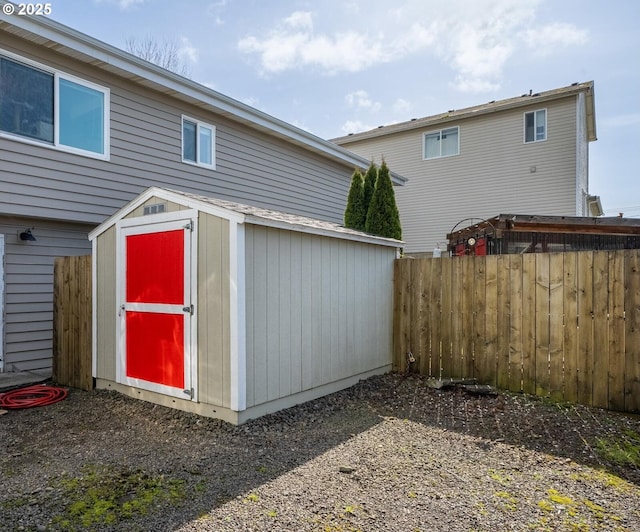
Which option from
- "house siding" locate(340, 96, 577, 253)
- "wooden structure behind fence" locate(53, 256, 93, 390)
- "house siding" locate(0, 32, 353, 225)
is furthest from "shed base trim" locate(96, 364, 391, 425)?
"house siding" locate(340, 96, 577, 253)

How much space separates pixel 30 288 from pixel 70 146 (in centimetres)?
207

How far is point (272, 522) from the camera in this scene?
2393mm

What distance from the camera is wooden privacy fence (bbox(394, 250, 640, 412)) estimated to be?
4.32m

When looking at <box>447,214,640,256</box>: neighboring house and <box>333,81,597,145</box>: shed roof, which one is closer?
<box>447,214,640,256</box>: neighboring house

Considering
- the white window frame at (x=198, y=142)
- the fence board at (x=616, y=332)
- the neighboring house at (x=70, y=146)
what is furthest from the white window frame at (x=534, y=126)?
the fence board at (x=616, y=332)

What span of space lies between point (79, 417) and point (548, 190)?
12701mm

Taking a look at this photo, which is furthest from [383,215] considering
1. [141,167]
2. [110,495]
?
[110,495]

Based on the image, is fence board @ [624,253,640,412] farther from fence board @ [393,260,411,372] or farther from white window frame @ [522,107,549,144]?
white window frame @ [522,107,549,144]

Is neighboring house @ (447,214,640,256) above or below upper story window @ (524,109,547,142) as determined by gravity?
below

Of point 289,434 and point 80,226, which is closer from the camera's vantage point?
point 289,434

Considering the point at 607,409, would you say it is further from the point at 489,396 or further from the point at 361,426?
the point at 361,426

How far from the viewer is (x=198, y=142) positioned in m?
7.89

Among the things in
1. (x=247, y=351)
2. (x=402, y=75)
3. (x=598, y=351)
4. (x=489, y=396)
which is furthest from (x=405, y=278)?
(x=402, y=75)

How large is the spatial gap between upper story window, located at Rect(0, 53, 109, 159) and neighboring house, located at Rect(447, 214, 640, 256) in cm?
621
